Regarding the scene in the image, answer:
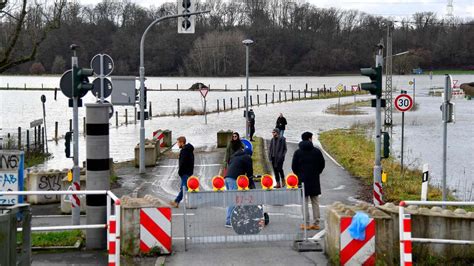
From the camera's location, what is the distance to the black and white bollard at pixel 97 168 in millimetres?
10906

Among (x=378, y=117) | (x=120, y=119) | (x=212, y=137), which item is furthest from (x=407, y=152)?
(x=120, y=119)

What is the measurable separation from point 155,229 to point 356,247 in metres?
2.85

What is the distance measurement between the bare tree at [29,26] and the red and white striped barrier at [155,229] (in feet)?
48.8

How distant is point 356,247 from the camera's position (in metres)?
9.82

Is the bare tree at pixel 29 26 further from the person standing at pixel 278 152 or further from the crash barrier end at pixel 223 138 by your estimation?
the person standing at pixel 278 152

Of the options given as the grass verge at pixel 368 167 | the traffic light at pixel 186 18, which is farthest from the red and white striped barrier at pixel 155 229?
the traffic light at pixel 186 18

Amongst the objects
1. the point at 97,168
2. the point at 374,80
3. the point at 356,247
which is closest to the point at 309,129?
the point at 374,80

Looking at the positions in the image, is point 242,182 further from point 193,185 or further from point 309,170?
point 309,170

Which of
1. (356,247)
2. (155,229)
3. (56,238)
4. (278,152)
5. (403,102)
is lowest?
(56,238)

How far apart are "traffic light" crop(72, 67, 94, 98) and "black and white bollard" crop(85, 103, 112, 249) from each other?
1083 mm

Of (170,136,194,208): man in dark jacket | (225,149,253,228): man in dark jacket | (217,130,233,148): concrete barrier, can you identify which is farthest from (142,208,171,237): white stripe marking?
(217,130,233,148): concrete barrier

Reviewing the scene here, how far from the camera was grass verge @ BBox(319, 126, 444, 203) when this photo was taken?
17.5 meters

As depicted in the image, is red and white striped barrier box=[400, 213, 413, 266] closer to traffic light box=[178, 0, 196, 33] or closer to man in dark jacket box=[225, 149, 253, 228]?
man in dark jacket box=[225, 149, 253, 228]

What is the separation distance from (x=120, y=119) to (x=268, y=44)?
90.2 meters
